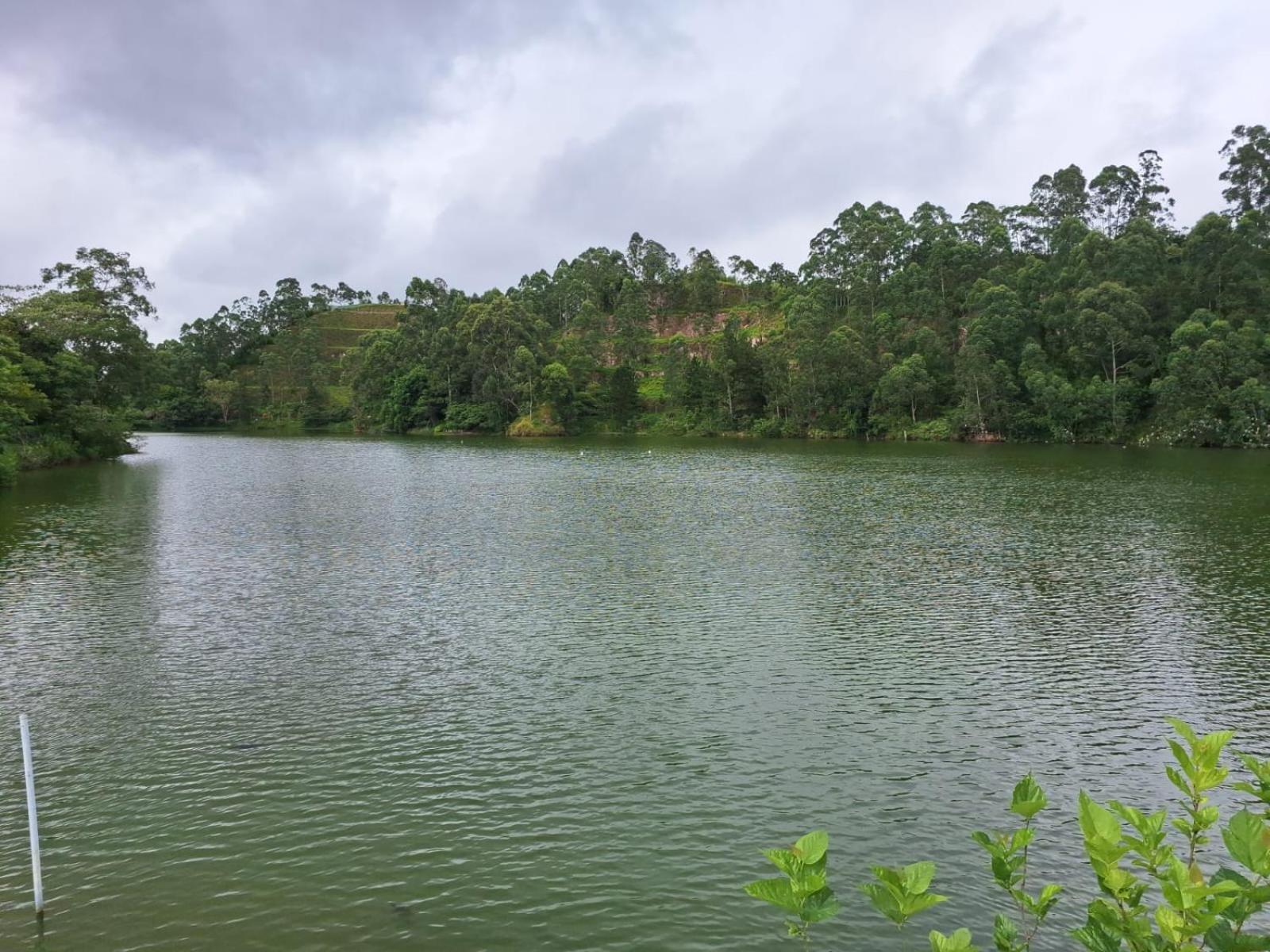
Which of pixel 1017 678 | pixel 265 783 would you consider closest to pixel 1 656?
pixel 265 783

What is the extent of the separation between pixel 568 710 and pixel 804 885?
29.9ft

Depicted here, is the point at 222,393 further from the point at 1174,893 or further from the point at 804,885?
the point at 1174,893

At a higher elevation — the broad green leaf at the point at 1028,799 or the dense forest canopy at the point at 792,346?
the dense forest canopy at the point at 792,346

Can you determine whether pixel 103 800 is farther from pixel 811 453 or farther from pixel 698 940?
pixel 811 453

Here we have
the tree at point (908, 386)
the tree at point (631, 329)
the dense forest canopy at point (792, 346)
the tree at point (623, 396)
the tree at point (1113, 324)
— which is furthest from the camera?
the tree at point (631, 329)

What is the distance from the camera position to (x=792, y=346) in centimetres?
10019

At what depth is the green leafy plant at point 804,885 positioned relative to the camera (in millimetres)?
4188

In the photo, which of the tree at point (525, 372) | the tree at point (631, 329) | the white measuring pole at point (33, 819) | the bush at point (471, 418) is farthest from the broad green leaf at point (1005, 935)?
the tree at point (631, 329)

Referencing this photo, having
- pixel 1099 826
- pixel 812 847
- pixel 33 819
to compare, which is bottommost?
pixel 33 819

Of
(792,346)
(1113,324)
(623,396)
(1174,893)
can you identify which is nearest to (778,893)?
(1174,893)

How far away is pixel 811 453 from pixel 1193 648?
175 feet

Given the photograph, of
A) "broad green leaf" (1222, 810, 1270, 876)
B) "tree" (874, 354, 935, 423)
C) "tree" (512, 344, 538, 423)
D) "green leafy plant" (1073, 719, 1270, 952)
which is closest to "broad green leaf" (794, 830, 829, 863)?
"green leafy plant" (1073, 719, 1270, 952)

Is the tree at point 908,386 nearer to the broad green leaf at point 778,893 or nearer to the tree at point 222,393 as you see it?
the broad green leaf at point 778,893

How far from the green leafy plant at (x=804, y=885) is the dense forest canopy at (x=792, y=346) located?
49.6 meters
